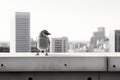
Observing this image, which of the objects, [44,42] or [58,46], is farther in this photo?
[58,46]

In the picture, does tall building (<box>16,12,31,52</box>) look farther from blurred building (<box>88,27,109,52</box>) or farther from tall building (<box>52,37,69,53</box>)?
blurred building (<box>88,27,109,52</box>)

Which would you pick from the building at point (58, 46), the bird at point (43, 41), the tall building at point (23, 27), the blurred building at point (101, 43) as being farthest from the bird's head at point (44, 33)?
the tall building at point (23, 27)

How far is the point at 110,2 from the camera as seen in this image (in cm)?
905

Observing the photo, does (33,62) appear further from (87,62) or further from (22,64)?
→ (87,62)

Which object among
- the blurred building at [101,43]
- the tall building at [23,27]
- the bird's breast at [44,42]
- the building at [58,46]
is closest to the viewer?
the bird's breast at [44,42]

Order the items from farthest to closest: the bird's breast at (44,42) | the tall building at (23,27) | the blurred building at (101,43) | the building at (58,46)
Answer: the tall building at (23,27) < the blurred building at (101,43) < the building at (58,46) < the bird's breast at (44,42)

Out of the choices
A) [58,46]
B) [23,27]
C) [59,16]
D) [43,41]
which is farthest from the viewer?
[59,16]

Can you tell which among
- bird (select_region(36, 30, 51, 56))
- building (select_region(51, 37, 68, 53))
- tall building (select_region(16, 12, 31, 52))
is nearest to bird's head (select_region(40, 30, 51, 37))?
bird (select_region(36, 30, 51, 56))

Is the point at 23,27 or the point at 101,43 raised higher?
the point at 23,27

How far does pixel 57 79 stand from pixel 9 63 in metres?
0.30

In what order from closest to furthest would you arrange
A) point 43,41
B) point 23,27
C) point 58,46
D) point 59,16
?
point 43,41 → point 58,46 → point 23,27 → point 59,16

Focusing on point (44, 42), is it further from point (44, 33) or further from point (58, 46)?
point (58, 46)

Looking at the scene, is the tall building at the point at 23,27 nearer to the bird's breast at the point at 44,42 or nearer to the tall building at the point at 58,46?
the tall building at the point at 58,46

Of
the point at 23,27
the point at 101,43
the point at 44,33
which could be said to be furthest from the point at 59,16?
the point at 44,33
